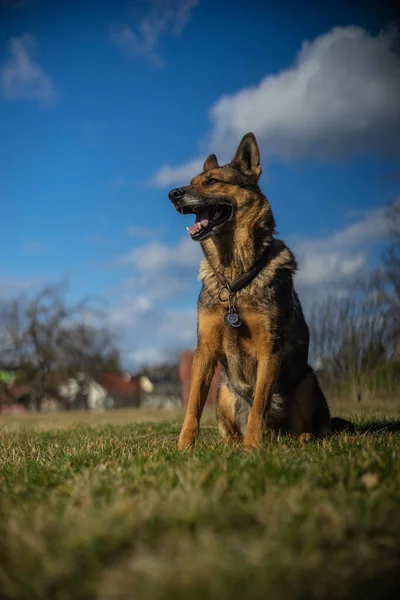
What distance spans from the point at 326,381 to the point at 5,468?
14195mm

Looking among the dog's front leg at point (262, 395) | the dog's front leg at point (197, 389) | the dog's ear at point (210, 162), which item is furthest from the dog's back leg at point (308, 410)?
the dog's ear at point (210, 162)

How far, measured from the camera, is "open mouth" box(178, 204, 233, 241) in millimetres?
5027

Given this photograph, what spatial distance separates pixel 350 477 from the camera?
2.68 meters

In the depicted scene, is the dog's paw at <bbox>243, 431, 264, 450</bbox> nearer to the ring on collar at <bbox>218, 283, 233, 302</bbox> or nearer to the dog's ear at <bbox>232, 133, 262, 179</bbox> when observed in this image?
the ring on collar at <bbox>218, 283, 233, 302</bbox>

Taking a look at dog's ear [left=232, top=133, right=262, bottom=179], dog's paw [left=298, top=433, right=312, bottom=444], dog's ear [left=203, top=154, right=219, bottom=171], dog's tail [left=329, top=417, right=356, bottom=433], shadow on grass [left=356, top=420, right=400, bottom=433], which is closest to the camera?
dog's paw [left=298, top=433, right=312, bottom=444]

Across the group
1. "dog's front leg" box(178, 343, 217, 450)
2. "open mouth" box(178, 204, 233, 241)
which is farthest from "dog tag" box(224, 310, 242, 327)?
"open mouth" box(178, 204, 233, 241)

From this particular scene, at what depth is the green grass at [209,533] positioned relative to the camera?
1.62 m

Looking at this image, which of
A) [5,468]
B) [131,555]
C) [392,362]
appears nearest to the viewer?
[131,555]

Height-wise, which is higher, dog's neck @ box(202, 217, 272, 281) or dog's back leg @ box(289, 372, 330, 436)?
dog's neck @ box(202, 217, 272, 281)

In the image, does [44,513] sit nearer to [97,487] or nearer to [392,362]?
[97,487]

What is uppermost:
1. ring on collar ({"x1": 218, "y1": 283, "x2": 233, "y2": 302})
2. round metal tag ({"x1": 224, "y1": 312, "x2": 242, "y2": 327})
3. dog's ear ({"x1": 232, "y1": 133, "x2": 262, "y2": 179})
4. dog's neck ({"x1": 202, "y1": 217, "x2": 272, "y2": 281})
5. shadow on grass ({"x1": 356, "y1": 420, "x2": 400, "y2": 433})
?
dog's ear ({"x1": 232, "y1": 133, "x2": 262, "y2": 179})

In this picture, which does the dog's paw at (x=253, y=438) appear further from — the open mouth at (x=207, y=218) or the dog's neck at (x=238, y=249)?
the open mouth at (x=207, y=218)

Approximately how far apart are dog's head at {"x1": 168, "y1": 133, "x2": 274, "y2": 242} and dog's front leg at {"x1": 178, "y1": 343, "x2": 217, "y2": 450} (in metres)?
1.13

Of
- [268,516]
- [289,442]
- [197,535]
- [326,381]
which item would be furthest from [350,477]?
[326,381]
